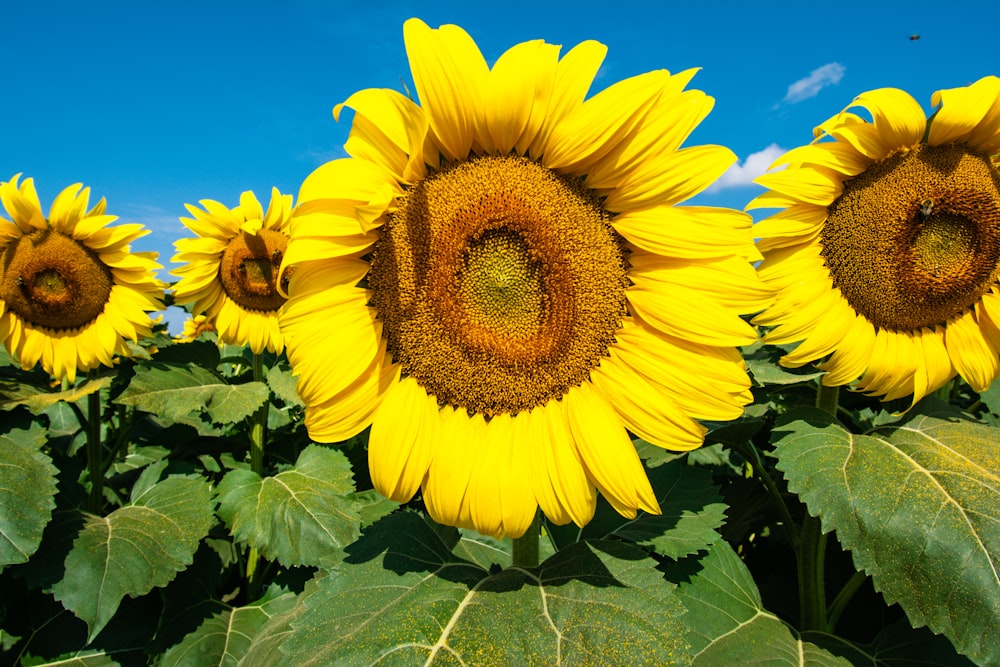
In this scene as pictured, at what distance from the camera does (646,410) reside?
1646 millimetres

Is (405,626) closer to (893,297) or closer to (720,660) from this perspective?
(720,660)

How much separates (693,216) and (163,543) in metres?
2.59

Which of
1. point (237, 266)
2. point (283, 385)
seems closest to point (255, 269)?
point (237, 266)

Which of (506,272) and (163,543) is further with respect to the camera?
(163,543)

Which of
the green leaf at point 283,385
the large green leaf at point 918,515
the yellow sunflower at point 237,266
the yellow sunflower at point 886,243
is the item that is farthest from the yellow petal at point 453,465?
the yellow sunflower at point 237,266

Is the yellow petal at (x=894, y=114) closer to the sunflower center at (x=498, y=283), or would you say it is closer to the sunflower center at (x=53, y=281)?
the sunflower center at (x=498, y=283)

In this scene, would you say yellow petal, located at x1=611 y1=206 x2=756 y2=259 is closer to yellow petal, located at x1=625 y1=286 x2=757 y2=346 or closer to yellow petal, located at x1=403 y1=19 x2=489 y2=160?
yellow petal, located at x1=625 y1=286 x2=757 y2=346

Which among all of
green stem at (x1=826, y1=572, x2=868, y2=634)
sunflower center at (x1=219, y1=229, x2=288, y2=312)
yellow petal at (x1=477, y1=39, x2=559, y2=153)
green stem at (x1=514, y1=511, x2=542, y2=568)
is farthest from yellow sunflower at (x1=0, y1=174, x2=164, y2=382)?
green stem at (x1=826, y1=572, x2=868, y2=634)

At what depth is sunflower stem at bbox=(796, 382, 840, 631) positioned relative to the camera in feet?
7.23

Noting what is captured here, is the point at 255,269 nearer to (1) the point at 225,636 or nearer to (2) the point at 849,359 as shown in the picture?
(1) the point at 225,636

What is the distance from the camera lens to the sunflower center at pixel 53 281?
4027 mm

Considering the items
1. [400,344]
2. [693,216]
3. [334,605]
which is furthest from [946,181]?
[334,605]

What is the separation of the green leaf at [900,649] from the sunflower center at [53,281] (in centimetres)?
445

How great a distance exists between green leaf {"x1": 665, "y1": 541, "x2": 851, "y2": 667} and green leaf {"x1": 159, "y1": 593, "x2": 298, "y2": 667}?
5.80ft
